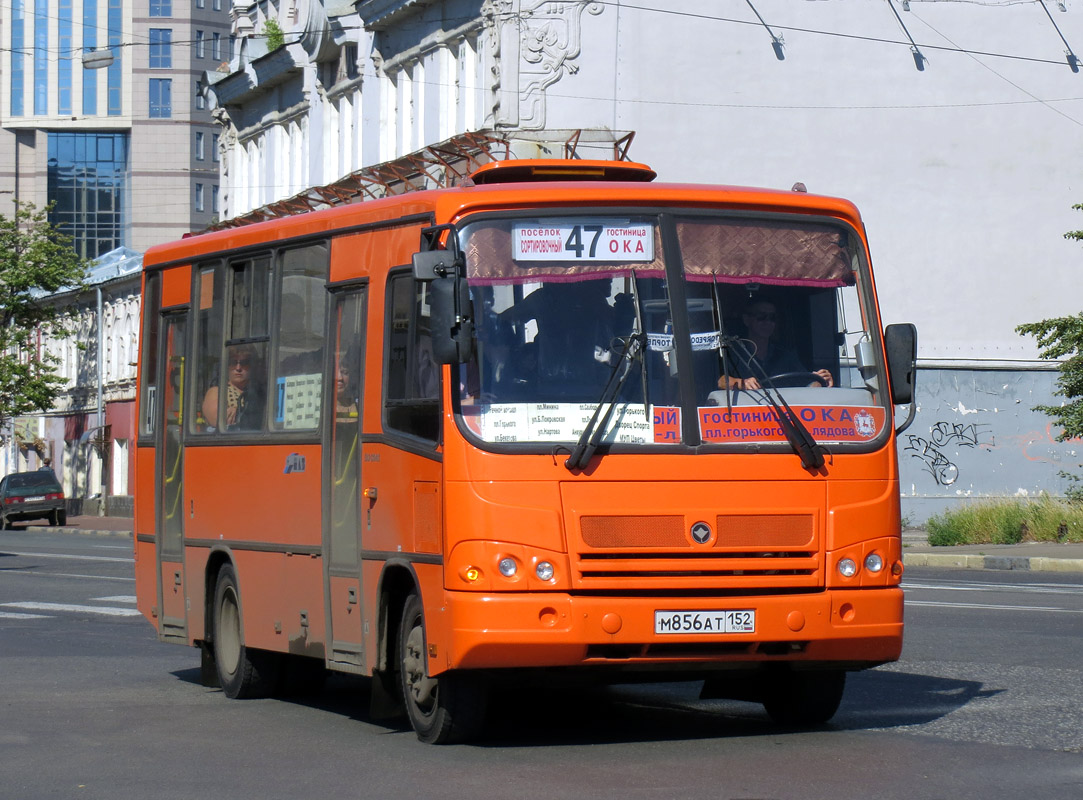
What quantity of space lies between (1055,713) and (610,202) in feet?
11.7

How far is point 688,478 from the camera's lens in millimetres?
8734

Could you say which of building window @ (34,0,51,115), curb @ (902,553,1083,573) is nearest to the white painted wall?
curb @ (902,553,1083,573)

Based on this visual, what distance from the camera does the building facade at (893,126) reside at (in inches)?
1490

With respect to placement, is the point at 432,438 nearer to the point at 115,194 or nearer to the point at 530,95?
the point at 530,95

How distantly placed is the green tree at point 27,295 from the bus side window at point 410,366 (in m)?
55.2

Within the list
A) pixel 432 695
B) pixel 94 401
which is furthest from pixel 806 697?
pixel 94 401

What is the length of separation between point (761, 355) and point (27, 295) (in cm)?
5835

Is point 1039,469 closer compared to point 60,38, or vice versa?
point 1039,469

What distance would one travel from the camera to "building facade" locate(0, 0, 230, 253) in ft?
410

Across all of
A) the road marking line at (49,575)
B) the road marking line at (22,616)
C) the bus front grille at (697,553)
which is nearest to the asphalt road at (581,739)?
the bus front grille at (697,553)

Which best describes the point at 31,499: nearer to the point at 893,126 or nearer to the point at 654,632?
the point at 893,126

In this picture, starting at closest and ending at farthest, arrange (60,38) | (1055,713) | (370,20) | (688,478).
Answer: (688,478) → (1055,713) → (370,20) → (60,38)

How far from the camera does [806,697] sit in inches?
379

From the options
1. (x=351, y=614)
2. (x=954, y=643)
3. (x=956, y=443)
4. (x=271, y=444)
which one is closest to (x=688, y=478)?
(x=351, y=614)
